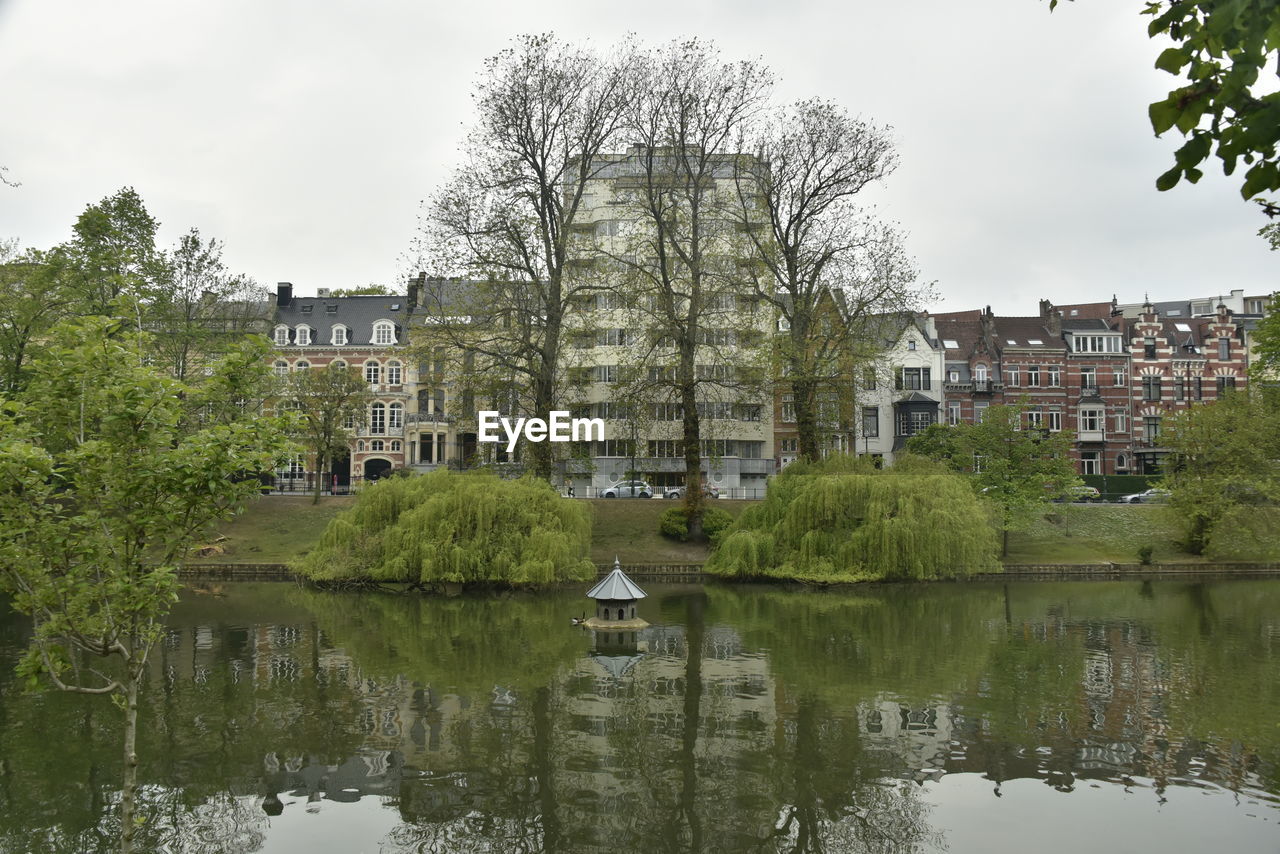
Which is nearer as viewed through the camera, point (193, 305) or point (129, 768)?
point (129, 768)

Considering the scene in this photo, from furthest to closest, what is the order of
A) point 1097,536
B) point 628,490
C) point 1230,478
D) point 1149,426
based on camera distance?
point 1149,426 → point 628,490 → point 1097,536 → point 1230,478

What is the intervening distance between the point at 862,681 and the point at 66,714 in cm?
1436

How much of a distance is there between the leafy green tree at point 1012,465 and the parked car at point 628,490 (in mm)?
18399

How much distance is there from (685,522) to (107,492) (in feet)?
119

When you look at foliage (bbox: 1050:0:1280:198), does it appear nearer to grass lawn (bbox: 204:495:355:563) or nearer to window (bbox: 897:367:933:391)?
grass lawn (bbox: 204:495:355:563)

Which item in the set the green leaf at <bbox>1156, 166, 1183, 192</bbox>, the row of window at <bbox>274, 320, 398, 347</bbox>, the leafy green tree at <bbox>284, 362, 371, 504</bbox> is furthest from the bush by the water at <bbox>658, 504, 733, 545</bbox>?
the green leaf at <bbox>1156, 166, 1183, 192</bbox>

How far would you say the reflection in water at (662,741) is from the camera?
10.9 m

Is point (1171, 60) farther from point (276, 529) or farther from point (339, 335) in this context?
point (339, 335)

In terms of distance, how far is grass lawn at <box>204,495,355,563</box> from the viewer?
137 ft

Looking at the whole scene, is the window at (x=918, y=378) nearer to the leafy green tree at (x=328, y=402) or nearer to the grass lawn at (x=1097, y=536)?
the grass lawn at (x=1097, y=536)

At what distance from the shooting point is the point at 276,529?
45.3 meters

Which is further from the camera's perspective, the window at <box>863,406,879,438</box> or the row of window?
the row of window

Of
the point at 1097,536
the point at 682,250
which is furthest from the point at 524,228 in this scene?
the point at 1097,536

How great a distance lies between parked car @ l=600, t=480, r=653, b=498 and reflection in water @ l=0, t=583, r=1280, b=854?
3179cm
